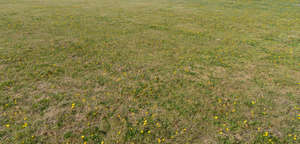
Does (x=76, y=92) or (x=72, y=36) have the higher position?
(x=72, y=36)

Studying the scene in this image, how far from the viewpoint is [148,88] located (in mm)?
6379

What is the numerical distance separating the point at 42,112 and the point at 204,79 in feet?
17.4

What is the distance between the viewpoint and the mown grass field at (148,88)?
184 inches

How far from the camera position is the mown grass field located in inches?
184

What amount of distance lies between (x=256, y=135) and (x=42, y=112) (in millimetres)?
5540

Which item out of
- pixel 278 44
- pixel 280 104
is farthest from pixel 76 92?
pixel 278 44

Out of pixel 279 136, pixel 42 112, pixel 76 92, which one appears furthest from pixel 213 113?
pixel 42 112

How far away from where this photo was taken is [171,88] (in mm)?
6398

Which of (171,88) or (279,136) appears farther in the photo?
(171,88)

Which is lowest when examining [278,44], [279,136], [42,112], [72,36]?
[279,136]

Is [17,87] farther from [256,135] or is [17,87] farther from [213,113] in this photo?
[256,135]

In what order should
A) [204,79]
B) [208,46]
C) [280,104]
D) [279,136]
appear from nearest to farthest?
[279,136], [280,104], [204,79], [208,46]

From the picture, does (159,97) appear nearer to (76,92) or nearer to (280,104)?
(76,92)

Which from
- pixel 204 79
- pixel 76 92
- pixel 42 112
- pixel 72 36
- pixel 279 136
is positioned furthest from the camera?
pixel 72 36
